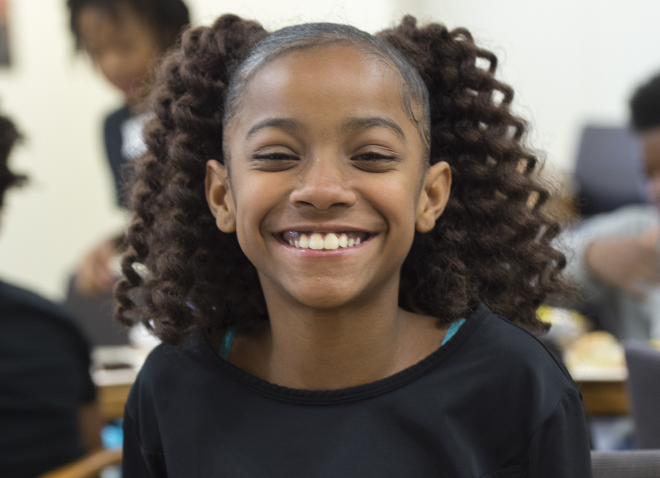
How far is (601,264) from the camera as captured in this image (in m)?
2.27

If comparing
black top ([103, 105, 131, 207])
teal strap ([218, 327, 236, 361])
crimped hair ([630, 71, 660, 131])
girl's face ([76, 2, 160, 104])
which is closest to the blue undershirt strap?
teal strap ([218, 327, 236, 361])

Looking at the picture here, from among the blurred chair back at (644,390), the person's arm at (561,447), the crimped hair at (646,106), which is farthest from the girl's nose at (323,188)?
the crimped hair at (646,106)

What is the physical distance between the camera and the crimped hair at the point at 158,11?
2012 millimetres

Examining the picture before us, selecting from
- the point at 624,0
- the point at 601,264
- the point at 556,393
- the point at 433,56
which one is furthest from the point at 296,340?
the point at 624,0

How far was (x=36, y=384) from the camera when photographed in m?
1.62

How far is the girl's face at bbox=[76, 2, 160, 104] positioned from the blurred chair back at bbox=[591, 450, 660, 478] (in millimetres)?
1533

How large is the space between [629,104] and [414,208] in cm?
183

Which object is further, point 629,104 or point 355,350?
point 629,104

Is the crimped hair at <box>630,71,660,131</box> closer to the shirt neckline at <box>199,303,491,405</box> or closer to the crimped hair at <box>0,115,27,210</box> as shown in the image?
the shirt neckline at <box>199,303,491,405</box>

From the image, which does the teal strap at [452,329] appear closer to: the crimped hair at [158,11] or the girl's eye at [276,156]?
the girl's eye at [276,156]

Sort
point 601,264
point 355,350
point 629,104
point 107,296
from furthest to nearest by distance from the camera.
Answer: point 107,296 < point 629,104 < point 601,264 < point 355,350

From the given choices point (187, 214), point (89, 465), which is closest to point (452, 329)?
point (187, 214)

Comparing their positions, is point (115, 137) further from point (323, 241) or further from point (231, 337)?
point (323, 241)

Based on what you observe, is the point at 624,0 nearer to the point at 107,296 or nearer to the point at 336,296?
the point at 107,296
